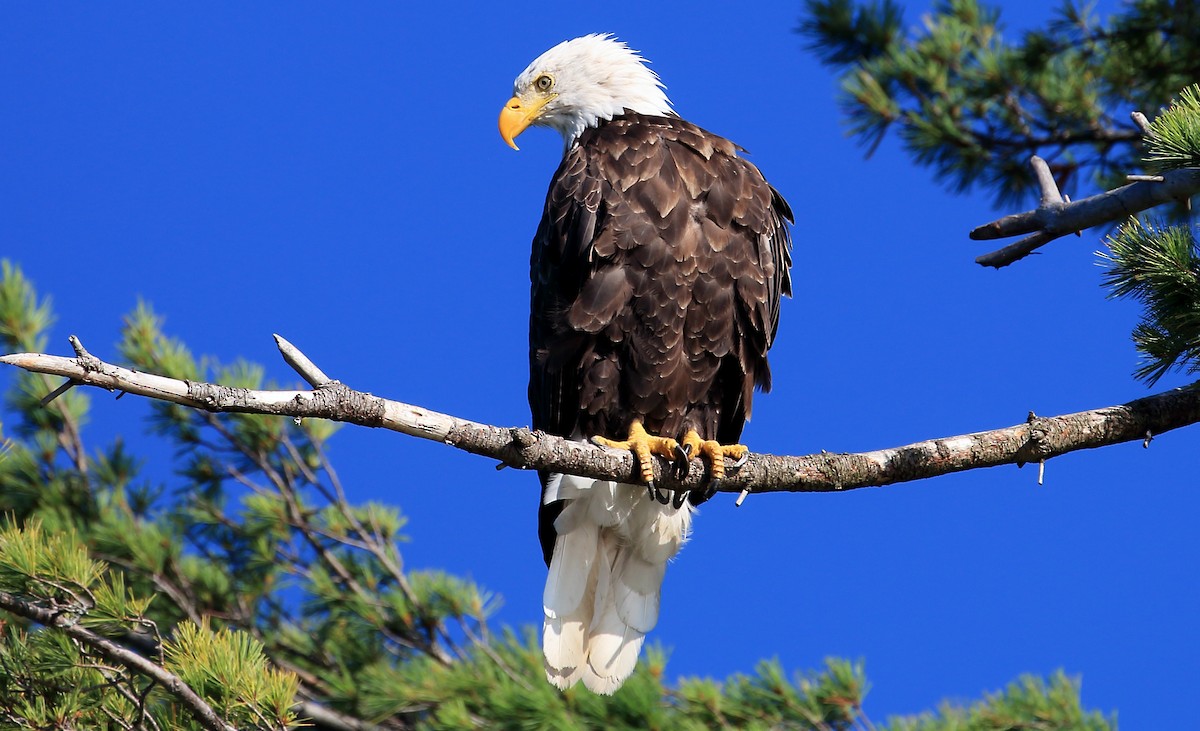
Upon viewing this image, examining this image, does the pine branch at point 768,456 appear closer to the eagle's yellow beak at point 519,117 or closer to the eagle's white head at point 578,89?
the eagle's white head at point 578,89

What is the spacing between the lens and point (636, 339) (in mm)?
3359

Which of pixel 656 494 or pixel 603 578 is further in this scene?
pixel 603 578

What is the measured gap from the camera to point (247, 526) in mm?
4750

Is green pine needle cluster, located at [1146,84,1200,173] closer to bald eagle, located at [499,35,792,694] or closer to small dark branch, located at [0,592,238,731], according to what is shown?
bald eagle, located at [499,35,792,694]

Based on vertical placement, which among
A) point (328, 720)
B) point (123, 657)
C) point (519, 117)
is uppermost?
point (519, 117)

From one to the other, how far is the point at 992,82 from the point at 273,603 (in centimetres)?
361

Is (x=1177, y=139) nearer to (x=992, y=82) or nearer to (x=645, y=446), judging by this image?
(x=645, y=446)

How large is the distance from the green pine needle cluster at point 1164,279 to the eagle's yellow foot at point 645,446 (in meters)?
1.12

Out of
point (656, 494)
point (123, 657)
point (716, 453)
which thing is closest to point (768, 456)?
point (716, 453)

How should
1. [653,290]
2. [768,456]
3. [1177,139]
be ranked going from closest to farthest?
[1177,139] → [768,456] → [653,290]

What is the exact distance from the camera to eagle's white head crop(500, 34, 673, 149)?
163 inches

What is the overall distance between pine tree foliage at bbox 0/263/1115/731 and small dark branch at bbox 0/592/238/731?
2 cm

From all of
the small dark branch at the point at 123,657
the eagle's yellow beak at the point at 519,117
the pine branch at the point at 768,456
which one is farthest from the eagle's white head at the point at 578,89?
the small dark branch at the point at 123,657

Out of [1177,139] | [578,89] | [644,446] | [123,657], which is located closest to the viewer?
[1177,139]
